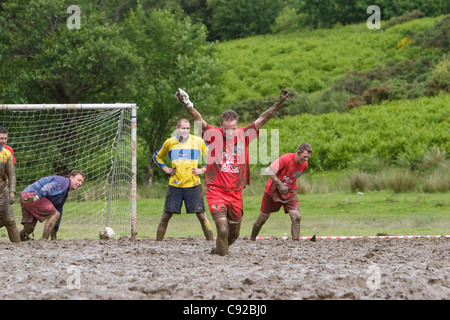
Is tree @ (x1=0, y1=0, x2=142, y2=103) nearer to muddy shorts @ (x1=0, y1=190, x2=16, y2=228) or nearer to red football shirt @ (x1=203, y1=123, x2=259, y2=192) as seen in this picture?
muddy shorts @ (x1=0, y1=190, x2=16, y2=228)

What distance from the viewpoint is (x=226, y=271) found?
7.63m

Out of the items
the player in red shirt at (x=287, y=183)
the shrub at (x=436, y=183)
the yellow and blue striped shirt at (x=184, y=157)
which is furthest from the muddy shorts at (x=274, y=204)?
the shrub at (x=436, y=183)

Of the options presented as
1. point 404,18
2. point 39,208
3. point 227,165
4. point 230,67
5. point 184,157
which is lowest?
point 39,208

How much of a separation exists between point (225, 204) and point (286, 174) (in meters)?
2.86

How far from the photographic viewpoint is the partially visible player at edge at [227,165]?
8.79 metres

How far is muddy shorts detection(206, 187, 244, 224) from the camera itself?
28.9 ft

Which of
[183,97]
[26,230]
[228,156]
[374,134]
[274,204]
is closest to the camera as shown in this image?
[183,97]

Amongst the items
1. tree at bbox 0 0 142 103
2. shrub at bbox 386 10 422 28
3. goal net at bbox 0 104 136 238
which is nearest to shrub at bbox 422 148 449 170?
tree at bbox 0 0 142 103

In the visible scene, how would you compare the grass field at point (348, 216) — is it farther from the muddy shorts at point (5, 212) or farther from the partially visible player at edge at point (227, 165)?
the partially visible player at edge at point (227, 165)

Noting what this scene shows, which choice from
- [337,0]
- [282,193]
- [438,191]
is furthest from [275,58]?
[282,193]

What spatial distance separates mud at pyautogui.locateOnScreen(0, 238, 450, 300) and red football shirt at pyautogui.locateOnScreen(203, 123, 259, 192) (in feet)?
3.20

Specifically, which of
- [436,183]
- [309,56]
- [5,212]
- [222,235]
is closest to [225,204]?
[222,235]

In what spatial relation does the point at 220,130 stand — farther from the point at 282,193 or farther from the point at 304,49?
the point at 304,49

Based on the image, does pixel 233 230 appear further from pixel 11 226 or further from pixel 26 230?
pixel 26 230
